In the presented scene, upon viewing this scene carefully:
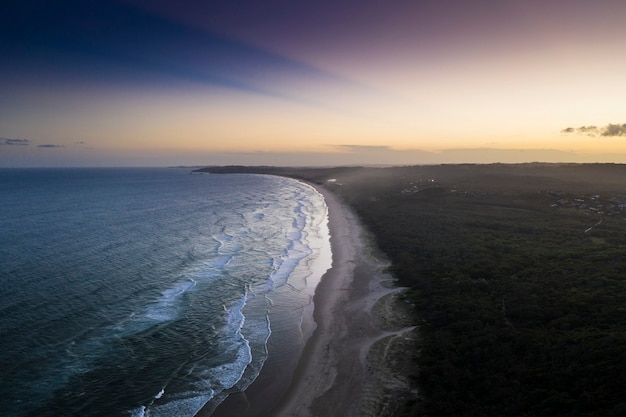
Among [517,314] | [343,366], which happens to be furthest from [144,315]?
[517,314]

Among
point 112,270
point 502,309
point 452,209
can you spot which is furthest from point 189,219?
point 502,309

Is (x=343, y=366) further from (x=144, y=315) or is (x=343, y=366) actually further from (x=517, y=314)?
(x=144, y=315)

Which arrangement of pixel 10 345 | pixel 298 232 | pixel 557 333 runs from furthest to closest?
1. pixel 298 232
2. pixel 10 345
3. pixel 557 333

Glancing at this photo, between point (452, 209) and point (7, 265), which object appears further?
point (452, 209)

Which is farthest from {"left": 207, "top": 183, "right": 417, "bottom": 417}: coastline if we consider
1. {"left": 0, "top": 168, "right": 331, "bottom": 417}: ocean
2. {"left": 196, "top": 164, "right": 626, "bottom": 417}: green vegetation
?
{"left": 196, "top": 164, "right": 626, "bottom": 417}: green vegetation

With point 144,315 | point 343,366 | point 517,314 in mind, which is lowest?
point 343,366

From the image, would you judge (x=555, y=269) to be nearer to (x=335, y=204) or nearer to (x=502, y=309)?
(x=502, y=309)

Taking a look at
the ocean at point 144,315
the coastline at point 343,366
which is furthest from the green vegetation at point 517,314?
the ocean at point 144,315
